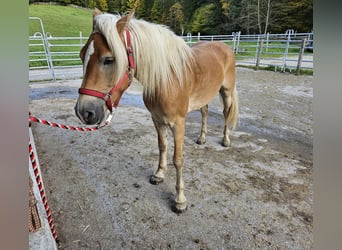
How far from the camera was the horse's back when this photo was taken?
1898mm

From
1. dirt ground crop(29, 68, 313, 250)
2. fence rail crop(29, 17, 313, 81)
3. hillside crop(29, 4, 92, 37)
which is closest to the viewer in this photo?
dirt ground crop(29, 68, 313, 250)

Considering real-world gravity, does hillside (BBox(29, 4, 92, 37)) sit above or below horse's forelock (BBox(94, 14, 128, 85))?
above

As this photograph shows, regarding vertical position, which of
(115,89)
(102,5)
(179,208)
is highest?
(102,5)

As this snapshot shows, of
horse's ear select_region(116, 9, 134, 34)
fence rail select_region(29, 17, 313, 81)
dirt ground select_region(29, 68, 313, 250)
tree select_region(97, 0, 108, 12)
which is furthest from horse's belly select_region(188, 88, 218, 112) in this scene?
fence rail select_region(29, 17, 313, 81)

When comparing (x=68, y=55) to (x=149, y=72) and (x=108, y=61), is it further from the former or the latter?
(x=108, y=61)

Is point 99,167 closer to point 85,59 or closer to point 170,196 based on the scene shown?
point 170,196

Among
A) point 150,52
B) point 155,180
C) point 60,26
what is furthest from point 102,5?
point 60,26

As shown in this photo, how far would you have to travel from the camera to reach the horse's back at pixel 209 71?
74.7 inches

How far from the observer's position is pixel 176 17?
259 cm

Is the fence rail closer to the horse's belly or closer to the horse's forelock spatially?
the horse's belly

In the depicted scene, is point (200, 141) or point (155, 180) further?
point (200, 141)

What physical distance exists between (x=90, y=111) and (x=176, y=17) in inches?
73.7

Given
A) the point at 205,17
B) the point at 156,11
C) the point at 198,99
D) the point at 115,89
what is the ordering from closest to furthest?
the point at 115,89
the point at 198,99
the point at 156,11
the point at 205,17
